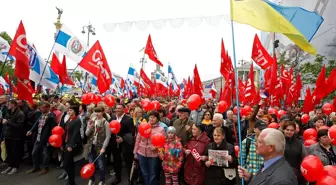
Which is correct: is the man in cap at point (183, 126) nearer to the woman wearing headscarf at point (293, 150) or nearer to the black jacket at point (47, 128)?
the woman wearing headscarf at point (293, 150)

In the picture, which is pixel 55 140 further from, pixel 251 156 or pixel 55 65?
pixel 55 65

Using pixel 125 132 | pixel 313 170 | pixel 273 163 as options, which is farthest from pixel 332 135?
pixel 125 132

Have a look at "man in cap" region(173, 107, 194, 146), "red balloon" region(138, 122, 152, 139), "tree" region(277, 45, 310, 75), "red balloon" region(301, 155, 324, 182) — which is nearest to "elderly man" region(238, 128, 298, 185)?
"red balloon" region(301, 155, 324, 182)

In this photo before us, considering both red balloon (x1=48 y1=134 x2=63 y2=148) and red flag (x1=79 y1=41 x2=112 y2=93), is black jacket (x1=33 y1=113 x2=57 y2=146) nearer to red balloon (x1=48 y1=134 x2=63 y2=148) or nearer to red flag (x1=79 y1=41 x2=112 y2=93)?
red balloon (x1=48 y1=134 x2=63 y2=148)

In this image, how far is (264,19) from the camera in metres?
3.47

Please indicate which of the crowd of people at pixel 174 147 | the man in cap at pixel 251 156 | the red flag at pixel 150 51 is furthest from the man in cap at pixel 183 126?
the red flag at pixel 150 51

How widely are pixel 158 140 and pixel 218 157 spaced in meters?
1.14

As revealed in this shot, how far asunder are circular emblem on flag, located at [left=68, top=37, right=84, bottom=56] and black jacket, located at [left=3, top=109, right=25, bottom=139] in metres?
2.72

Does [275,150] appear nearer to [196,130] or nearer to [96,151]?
[196,130]

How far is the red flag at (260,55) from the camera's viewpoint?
10.4 meters

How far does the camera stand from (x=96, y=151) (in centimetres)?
614

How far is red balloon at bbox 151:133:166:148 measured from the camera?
5188 millimetres

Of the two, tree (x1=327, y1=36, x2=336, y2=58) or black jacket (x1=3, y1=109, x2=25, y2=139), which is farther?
tree (x1=327, y1=36, x2=336, y2=58)

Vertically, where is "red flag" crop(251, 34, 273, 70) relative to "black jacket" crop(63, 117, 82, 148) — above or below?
above
